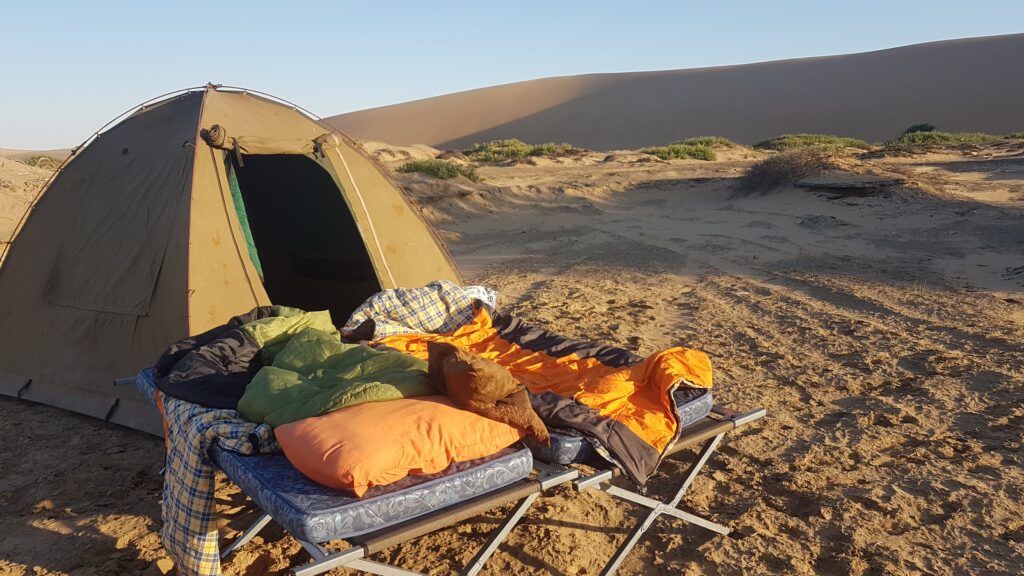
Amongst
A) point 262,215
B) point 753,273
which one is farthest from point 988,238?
point 262,215

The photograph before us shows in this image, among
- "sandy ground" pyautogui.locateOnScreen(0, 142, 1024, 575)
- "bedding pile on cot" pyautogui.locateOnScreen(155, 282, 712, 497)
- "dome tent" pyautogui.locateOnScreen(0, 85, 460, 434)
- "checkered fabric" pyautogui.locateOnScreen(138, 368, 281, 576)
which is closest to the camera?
Answer: "bedding pile on cot" pyautogui.locateOnScreen(155, 282, 712, 497)

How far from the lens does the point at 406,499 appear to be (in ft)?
8.11

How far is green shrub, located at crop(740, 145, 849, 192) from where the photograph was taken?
14477 mm

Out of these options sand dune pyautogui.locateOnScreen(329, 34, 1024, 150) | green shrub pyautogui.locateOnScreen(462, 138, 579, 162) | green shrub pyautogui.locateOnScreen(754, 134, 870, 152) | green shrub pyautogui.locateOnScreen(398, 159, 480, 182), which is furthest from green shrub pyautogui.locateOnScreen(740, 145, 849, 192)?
sand dune pyautogui.locateOnScreen(329, 34, 1024, 150)

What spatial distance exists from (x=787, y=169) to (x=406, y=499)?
13.9 meters

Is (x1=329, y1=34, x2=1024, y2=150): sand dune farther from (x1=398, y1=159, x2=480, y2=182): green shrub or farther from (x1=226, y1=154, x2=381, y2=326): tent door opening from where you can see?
(x1=226, y1=154, x2=381, y2=326): tent door opening

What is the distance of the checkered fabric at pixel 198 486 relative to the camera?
2.81 meters

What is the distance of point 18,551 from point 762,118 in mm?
51235

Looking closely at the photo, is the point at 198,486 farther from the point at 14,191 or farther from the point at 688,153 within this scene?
the point at 688,153

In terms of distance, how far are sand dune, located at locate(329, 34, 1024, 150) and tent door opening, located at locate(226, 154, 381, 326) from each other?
41.6 meters

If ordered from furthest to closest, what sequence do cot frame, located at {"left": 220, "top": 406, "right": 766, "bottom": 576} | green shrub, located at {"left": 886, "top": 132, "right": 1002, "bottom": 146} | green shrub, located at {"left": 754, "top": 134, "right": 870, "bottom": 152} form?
green shrub, located at {"left": 754, "top": 134, "right": 870, "bottom": 152}
green shrub, located at {"left": 886, "top": 132, "right": 1002, "bottom": 146}
cot frame, located at {"left": 220, "top": 406, "right": 766, "bottom": 576}

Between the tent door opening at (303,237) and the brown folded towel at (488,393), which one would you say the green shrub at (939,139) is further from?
the brown folded towel at (488,393)

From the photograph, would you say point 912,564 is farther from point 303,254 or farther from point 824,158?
point 824,158

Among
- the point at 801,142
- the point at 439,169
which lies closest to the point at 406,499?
the point at 439,169
